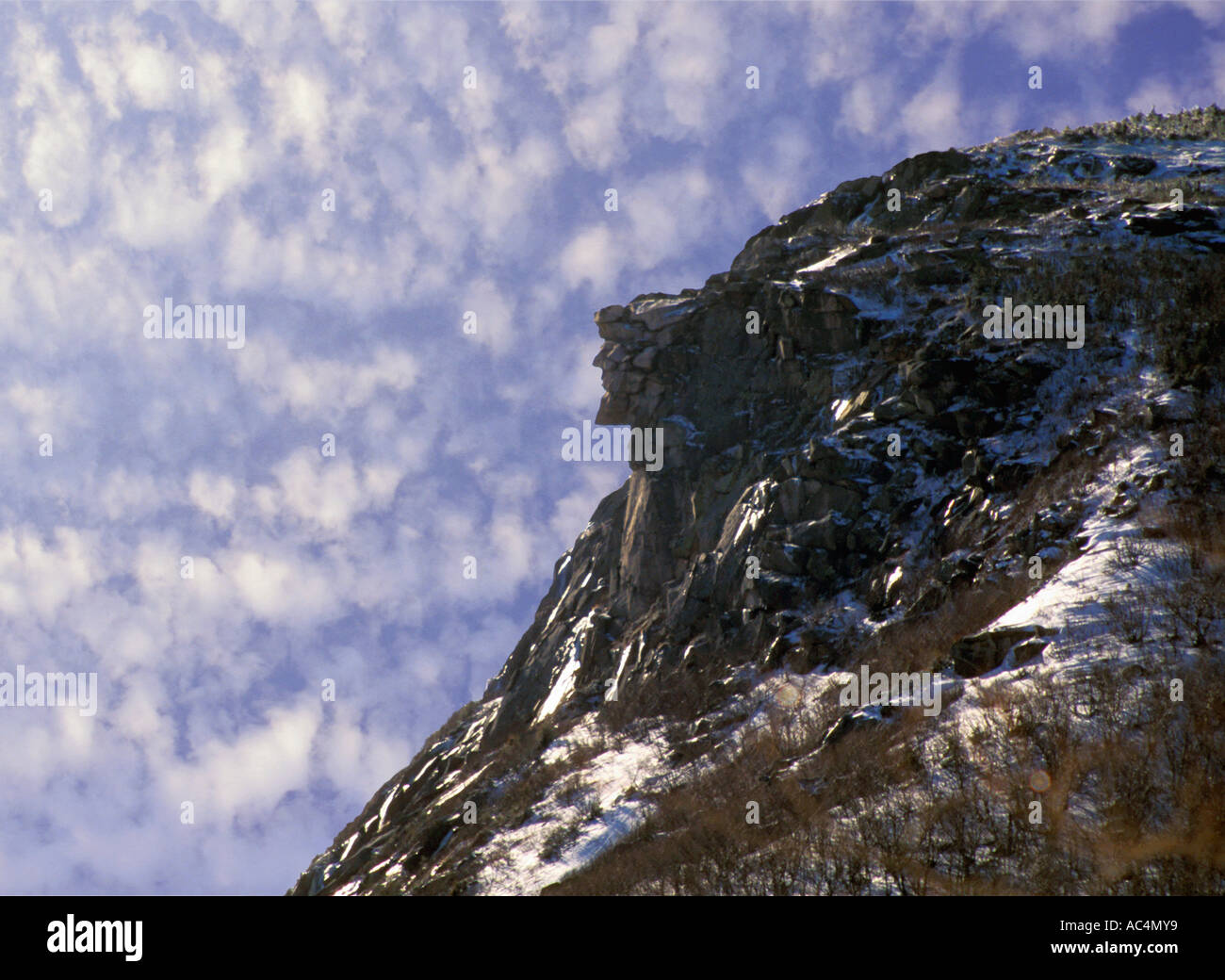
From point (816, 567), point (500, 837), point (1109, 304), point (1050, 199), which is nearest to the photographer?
point (500, 837)

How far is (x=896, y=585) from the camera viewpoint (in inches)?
839

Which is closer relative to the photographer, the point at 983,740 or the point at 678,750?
the point at 983,740

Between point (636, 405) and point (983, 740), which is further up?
point (636, 405)

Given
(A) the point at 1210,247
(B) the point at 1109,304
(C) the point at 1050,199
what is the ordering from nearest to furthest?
(B) the point at 1109,304
(A) the point at 1210,247
(C) the point at 1050,199

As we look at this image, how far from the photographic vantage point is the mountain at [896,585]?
10703mm

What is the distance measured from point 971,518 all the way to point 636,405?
1570cm

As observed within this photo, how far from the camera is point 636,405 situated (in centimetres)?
3425

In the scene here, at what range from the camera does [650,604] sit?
29.8 meters

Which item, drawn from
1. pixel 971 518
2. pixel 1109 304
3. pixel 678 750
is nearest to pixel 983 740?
pixel 678 750

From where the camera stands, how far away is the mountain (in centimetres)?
1070
